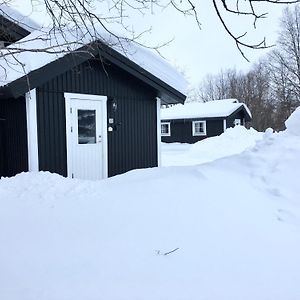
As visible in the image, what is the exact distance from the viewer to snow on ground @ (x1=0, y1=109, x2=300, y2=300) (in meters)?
3.00

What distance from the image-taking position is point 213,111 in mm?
29062

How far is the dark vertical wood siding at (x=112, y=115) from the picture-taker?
8.14m

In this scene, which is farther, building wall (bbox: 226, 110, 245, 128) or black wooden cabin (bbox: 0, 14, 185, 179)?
building wall (bbox: 226, 110, 245, 128)

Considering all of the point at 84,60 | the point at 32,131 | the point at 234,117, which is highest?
the point at 84,60

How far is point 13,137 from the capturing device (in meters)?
8.33

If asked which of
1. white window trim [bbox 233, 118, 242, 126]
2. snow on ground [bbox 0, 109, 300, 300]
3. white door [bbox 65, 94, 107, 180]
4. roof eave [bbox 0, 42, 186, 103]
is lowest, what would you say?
snow on ground [bbox 0, 109, 300, 300]

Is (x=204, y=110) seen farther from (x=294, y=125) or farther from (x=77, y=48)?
(x=294, y=125)

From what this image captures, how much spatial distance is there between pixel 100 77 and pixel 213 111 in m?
20.8

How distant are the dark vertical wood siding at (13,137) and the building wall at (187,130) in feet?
71.0

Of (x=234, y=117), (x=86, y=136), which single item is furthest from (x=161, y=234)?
(x=234, y=117)

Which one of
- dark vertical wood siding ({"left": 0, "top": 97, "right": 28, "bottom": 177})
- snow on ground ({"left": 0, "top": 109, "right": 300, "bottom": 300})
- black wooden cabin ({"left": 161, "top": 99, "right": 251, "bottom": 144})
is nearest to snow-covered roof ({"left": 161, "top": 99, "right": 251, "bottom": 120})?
black wooden cabin ({"left": 161, "top": 99, "right": 251, "bottom": 144})

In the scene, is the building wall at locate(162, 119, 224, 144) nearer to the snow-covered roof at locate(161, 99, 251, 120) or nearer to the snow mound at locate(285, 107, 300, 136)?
the snow-covered roof at locate(161, 99, 251, 120)

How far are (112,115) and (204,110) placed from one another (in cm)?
2125

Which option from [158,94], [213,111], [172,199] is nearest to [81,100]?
[158,94]
